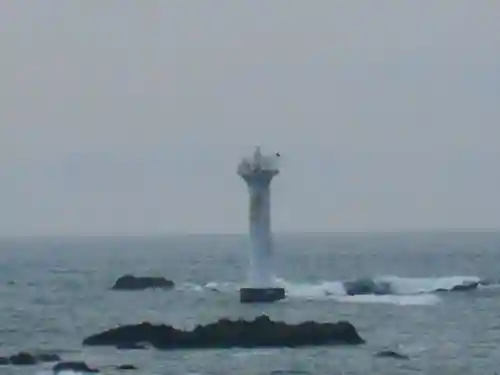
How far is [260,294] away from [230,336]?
19.0 meters

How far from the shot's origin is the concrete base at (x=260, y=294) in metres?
77.2

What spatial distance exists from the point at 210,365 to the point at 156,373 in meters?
3.30

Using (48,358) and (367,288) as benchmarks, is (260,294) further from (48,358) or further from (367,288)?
(48,358)

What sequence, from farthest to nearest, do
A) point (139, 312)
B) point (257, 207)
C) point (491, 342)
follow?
point (139, 312), point (257, 207), point (491, 342)

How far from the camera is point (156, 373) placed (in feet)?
166

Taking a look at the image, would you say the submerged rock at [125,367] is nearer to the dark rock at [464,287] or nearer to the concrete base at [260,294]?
the concrete base at [260,294]

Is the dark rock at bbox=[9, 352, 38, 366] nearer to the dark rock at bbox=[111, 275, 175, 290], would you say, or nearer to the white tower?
the white tower

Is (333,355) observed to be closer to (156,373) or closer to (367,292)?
(156,373)

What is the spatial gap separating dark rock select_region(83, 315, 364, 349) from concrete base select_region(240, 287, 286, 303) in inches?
678

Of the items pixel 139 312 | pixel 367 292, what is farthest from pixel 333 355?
pixel 367 292

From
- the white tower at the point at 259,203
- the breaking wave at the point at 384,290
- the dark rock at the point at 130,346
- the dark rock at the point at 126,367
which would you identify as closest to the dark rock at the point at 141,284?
the breaking wave at the point at 384,290

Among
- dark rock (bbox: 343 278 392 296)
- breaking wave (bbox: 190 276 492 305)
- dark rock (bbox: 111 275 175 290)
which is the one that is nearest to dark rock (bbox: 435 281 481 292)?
breaking wave (bbox: 190 276 492 305)

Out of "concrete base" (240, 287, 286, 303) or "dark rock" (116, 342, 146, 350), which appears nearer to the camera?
"dark rock" (116, 342, 146, 350)

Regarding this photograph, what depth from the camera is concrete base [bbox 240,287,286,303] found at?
77250 mm
